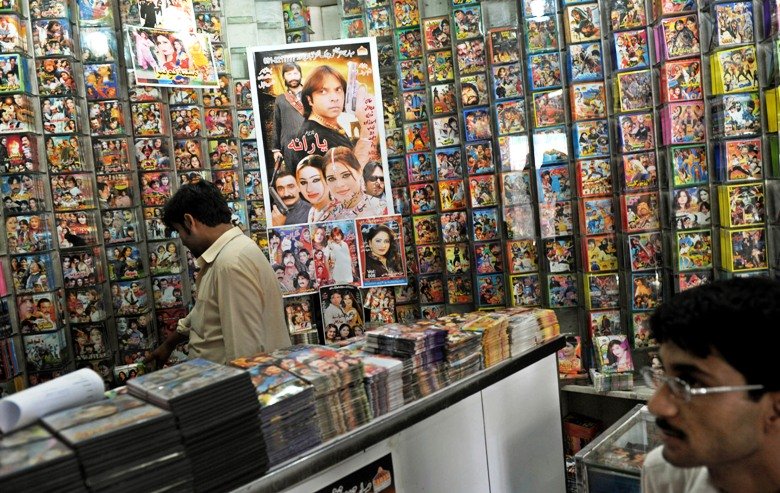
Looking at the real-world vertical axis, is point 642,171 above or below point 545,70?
below

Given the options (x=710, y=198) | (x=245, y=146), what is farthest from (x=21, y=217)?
(x=710, y=198)

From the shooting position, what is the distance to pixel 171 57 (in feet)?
13.8

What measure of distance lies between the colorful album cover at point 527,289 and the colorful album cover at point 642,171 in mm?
905

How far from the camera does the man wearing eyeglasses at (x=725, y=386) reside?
1292 millimetres

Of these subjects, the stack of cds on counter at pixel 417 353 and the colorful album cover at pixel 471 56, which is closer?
the stack of cds on counter at pixel 417 353

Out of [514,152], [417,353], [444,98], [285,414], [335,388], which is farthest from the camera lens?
[444,98]

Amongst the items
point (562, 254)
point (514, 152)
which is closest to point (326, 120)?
point (514, 152)

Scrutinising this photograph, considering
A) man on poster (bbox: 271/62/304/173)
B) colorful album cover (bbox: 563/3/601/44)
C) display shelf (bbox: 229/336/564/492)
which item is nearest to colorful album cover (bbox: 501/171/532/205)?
colorful album cover (bbox: 563/3/601/44)

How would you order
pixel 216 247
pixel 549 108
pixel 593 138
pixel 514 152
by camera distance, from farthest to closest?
pixel 514 152, pixel 549 108, pixel 593 138, pixel 216 247

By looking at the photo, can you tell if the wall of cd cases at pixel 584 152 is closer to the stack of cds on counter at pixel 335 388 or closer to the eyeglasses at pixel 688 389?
the stack of cds on counter at pixel 335 388

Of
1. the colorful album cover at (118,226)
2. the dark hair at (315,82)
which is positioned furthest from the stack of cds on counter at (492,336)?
the colorful album cover at (118,226)

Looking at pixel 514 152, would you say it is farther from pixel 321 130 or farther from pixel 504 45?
pixel 321 130

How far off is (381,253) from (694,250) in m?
1.81

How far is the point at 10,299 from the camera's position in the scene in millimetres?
4070
